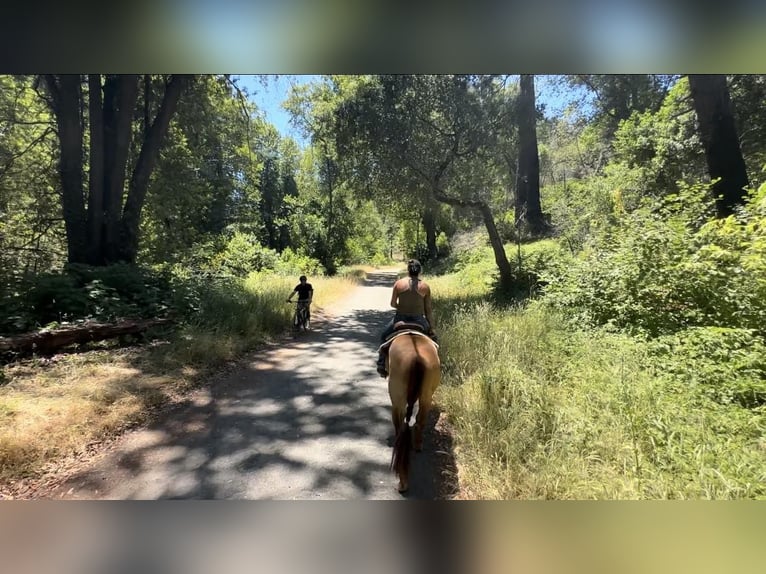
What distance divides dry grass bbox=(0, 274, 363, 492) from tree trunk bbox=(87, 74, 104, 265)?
3315mm

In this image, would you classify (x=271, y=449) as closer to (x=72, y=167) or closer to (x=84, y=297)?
(x=84, y=297)

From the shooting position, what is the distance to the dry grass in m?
3.31

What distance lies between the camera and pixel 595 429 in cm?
312

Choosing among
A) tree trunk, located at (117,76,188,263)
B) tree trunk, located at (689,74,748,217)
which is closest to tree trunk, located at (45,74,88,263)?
tree trunk, located at (117,76,188,263)

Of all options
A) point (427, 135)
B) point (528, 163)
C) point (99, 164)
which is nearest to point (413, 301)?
point (427, 135)

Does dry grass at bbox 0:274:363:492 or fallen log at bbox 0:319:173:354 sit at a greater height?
fallen log at bbox 0:319:173:354

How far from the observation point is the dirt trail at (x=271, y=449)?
9.89ft

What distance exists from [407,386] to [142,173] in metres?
9.43

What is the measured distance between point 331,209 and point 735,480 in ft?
64.4

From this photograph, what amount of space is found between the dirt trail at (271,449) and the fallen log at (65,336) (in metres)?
2.15

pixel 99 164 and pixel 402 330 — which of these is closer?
pixel 402 330

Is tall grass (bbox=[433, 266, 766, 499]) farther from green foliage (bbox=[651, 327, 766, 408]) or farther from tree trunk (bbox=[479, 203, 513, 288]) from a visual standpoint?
tree trunk (bbox=[479, 203, 513, 288])

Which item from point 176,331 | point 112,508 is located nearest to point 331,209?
point 176,331
